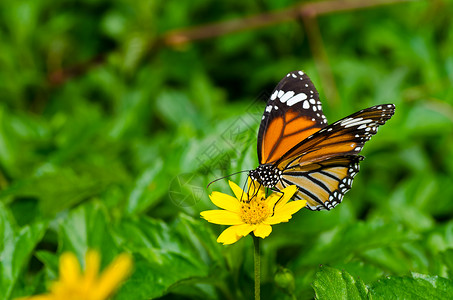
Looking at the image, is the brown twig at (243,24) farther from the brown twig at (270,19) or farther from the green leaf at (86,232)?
the green leaf at (86,232)

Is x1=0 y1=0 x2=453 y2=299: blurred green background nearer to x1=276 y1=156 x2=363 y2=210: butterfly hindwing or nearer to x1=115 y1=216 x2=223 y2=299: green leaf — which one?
x1=115 y1=216 x2=223 y2=299: green leaf

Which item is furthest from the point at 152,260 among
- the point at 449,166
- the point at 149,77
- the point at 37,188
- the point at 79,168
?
the point at 149,77

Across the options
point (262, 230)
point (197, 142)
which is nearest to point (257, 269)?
point (262, 230)

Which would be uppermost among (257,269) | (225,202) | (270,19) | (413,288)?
(270,19)

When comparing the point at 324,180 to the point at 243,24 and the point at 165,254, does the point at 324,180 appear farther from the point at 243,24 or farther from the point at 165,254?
the point at 243,24

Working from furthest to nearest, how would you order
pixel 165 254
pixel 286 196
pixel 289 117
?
pixel 289 117
pixel 165 254
pixel 286 196

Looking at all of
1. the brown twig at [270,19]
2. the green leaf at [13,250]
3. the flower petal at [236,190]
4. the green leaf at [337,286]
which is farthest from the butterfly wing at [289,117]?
the brown twig at [270,19]
